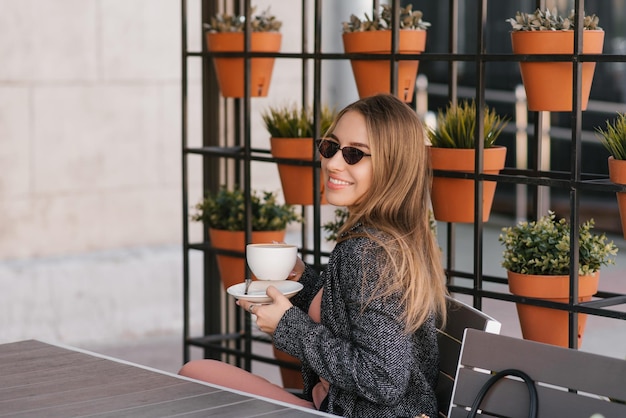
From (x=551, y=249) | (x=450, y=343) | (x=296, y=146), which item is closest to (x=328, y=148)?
(x=450, y=343)

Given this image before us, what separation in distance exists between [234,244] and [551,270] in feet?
4.74

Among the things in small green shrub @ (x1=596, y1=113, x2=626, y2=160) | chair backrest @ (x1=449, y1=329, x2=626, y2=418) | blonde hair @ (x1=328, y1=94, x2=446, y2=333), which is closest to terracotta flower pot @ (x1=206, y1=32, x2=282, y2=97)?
small green shrub @ (x1=596, y1=113, x2=626, y2=160)

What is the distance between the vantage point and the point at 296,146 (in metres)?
3.87

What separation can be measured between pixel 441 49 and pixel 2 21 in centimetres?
562

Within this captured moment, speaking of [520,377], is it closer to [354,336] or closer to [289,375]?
[354,336]

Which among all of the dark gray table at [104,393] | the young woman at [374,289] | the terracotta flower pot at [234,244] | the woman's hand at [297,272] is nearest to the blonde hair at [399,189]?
the young woman at [374,289]

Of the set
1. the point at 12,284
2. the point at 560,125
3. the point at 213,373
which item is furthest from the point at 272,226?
the point at 560,125

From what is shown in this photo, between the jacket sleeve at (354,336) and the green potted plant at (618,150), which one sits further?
the green potted plant at (618,150)

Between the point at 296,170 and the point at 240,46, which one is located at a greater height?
the point at 240,46

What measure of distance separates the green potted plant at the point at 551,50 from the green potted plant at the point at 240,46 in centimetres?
116

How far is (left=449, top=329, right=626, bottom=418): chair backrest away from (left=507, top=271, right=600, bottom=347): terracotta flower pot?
97cm

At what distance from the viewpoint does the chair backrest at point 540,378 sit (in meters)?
1.93

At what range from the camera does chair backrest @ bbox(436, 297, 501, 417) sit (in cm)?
242

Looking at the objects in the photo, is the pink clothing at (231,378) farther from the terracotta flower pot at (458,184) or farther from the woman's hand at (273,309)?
the terracotta flower pot at (458,184)
